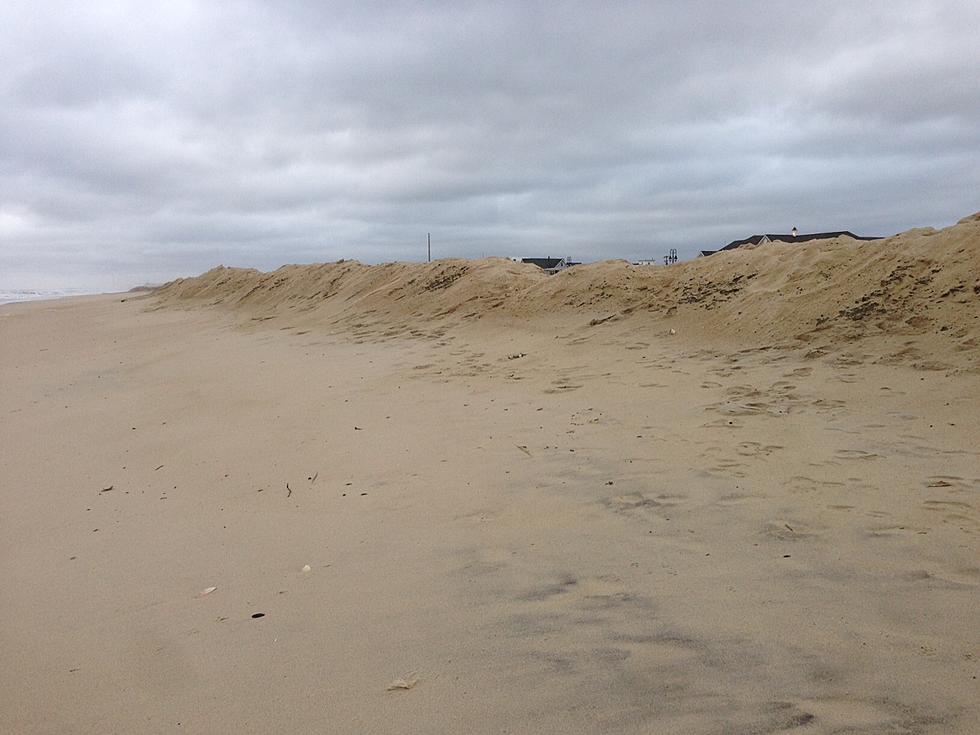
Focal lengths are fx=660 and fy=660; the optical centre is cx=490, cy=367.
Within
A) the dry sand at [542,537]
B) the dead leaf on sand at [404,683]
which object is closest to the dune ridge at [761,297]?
the dry sand at [542,537]

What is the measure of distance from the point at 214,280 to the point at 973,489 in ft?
99.9

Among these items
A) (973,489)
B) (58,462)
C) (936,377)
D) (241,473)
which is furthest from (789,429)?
(58,462)

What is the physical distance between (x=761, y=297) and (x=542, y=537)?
20.8 ft

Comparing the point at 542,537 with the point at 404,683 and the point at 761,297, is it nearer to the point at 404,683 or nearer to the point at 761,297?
the point at 404,683

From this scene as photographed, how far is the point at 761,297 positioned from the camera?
8.36 meters

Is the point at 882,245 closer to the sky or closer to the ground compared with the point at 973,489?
closer to the sky

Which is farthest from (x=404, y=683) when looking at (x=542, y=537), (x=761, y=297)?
(x=761, y=297)

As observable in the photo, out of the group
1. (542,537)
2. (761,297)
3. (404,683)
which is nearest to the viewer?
(404,683)

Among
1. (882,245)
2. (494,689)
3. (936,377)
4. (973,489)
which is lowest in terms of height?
(494,689)

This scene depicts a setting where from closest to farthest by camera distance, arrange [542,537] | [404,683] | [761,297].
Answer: [404,683], [542,537], [761,297]

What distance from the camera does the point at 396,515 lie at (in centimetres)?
358

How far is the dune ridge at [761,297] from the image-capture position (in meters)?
6.41

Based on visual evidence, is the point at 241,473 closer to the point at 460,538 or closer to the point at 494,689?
the point at 460,538

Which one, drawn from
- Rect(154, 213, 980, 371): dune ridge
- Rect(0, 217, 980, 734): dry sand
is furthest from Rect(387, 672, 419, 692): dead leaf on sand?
Rect(154, 213, 980, 371): dune ridge
